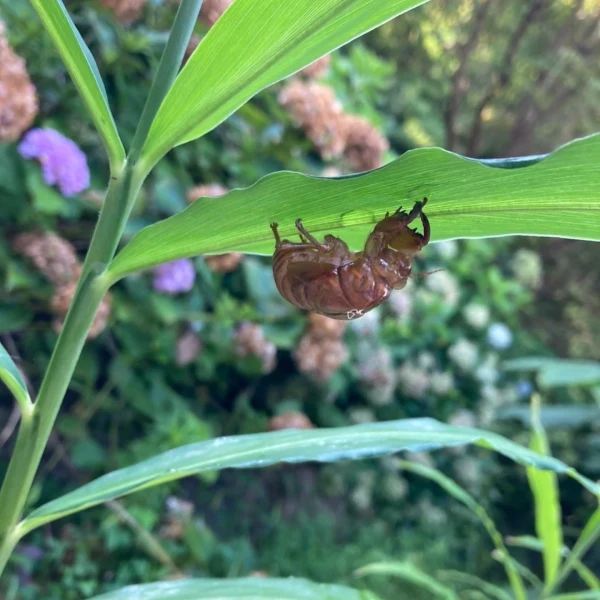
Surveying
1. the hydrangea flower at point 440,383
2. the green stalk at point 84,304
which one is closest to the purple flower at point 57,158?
the green stalk at point 84,304

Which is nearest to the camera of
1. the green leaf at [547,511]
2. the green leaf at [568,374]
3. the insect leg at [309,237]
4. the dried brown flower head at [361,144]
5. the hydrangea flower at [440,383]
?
the insect leg at [309,237]

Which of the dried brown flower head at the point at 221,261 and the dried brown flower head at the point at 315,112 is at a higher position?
the dried brown flower head at the point at 315,112

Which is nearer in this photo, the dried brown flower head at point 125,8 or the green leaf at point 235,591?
the green leaf at point 235,591

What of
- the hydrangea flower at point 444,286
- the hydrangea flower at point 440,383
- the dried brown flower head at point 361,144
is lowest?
the hydrangea flower at point 440,383

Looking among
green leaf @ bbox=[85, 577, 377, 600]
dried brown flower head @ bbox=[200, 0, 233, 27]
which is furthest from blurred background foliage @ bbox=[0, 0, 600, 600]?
green leaf @ bbox=[85, 577, 377, 600]

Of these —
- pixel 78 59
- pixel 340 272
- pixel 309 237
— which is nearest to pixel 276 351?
pixel 340 272

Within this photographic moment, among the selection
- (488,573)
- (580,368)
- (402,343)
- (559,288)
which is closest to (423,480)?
(488,573)

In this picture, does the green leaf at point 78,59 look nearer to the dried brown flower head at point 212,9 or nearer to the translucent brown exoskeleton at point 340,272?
the translucent brown exoskeleton at point 340,272
